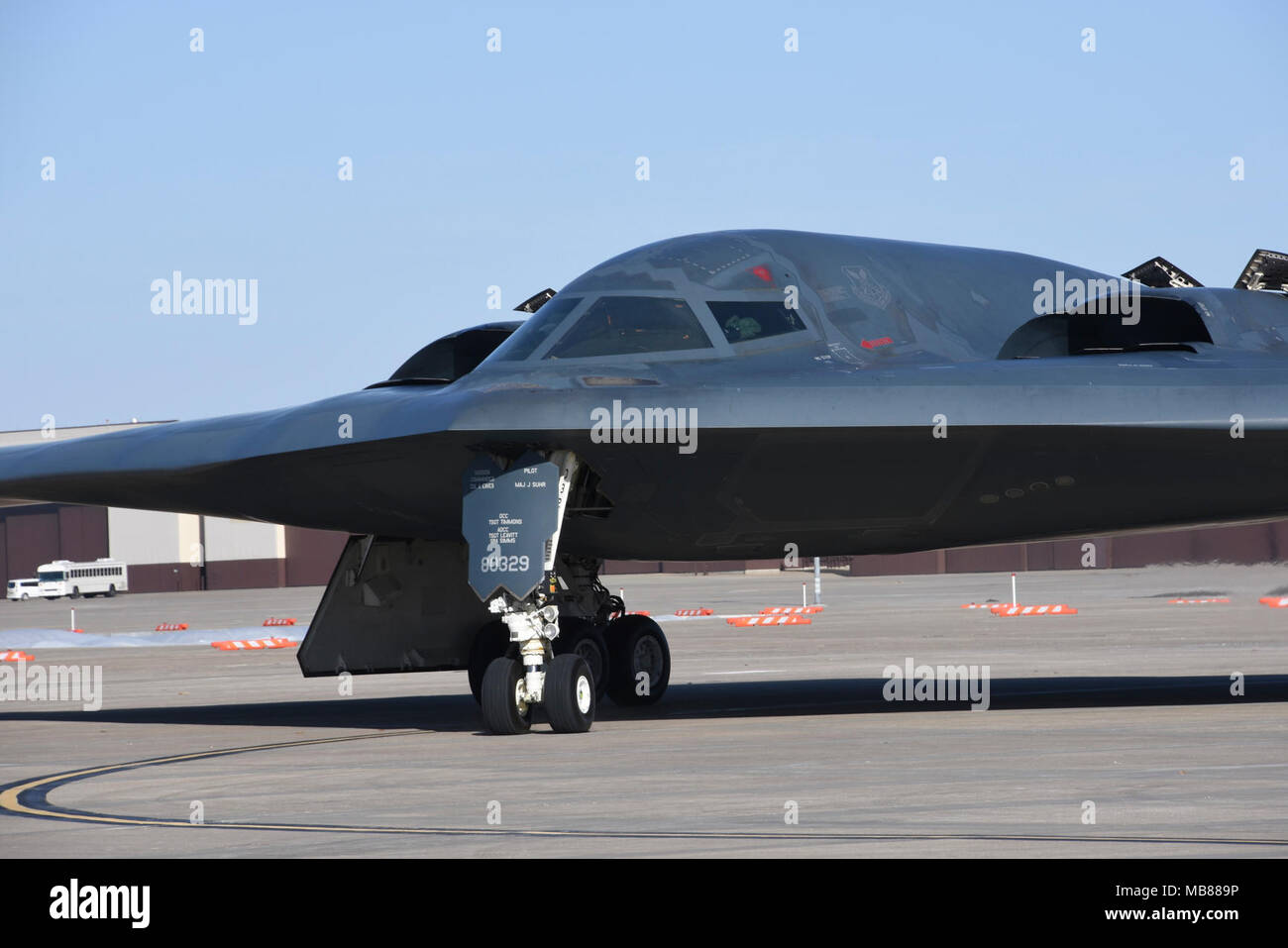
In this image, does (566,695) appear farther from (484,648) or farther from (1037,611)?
(1037,611)

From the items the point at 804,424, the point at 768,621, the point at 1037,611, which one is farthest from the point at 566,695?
the point at 1037,611

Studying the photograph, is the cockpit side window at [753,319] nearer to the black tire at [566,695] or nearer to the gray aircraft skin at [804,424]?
the gray aircraft skin at [804,424]

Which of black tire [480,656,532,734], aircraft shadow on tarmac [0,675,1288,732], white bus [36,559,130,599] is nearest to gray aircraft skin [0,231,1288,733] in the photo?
black tire [480,656,532,734]

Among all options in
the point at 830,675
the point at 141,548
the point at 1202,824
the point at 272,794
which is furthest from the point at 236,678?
the point at 141,548

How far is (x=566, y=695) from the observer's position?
12727 mm

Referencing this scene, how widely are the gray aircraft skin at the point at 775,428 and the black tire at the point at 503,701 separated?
0.07ft

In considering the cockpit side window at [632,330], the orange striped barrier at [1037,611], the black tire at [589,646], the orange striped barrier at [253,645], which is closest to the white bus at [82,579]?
the orange striped barrier at [253,645]

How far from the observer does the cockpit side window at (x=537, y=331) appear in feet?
44.2

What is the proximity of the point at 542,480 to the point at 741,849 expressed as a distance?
5839 millimetres

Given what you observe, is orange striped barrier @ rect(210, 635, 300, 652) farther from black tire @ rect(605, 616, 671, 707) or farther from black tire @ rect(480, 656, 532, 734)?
black tire @ rect(480, 656, 532, 734)

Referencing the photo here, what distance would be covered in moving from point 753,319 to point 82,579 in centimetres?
7371

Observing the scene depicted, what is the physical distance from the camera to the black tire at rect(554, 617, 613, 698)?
1623 centimetres

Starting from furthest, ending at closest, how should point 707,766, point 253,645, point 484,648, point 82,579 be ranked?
point 82,579 → point 253,645 → point 484,648 → point 707,766

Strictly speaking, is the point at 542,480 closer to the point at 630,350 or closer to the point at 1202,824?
the point at 630,350
